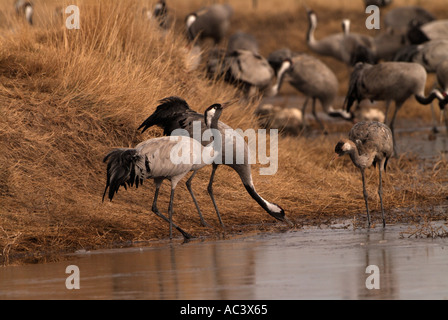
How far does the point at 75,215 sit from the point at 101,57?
276 centimetres

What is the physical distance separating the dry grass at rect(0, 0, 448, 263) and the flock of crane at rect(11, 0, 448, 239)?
0.34 metres

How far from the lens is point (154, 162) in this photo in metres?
7.53

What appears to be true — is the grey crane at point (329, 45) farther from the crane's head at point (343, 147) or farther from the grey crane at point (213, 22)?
the crane's head at point (343, 147)

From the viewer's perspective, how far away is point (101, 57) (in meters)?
10.1

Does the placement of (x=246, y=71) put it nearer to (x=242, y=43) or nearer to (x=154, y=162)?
(x=242, y=43)

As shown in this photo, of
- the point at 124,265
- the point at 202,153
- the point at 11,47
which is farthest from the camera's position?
the point at 11,47

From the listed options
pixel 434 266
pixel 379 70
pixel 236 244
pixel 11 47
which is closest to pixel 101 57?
pixel 11 47

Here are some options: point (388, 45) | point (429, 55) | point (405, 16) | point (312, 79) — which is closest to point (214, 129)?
point (312, 79)

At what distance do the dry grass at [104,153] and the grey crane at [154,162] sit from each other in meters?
0.48

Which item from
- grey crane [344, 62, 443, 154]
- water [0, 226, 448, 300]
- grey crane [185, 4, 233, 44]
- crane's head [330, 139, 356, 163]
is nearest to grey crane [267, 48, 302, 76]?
grey crane [344, 62, 443, 154]

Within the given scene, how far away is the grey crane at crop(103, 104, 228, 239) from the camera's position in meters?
7.38

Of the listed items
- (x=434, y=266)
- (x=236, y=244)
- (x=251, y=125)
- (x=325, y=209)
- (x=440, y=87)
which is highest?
(x=440, y=87)

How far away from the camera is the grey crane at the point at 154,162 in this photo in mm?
7383

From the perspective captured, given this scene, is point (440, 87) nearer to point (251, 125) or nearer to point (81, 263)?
point (251, 125)
